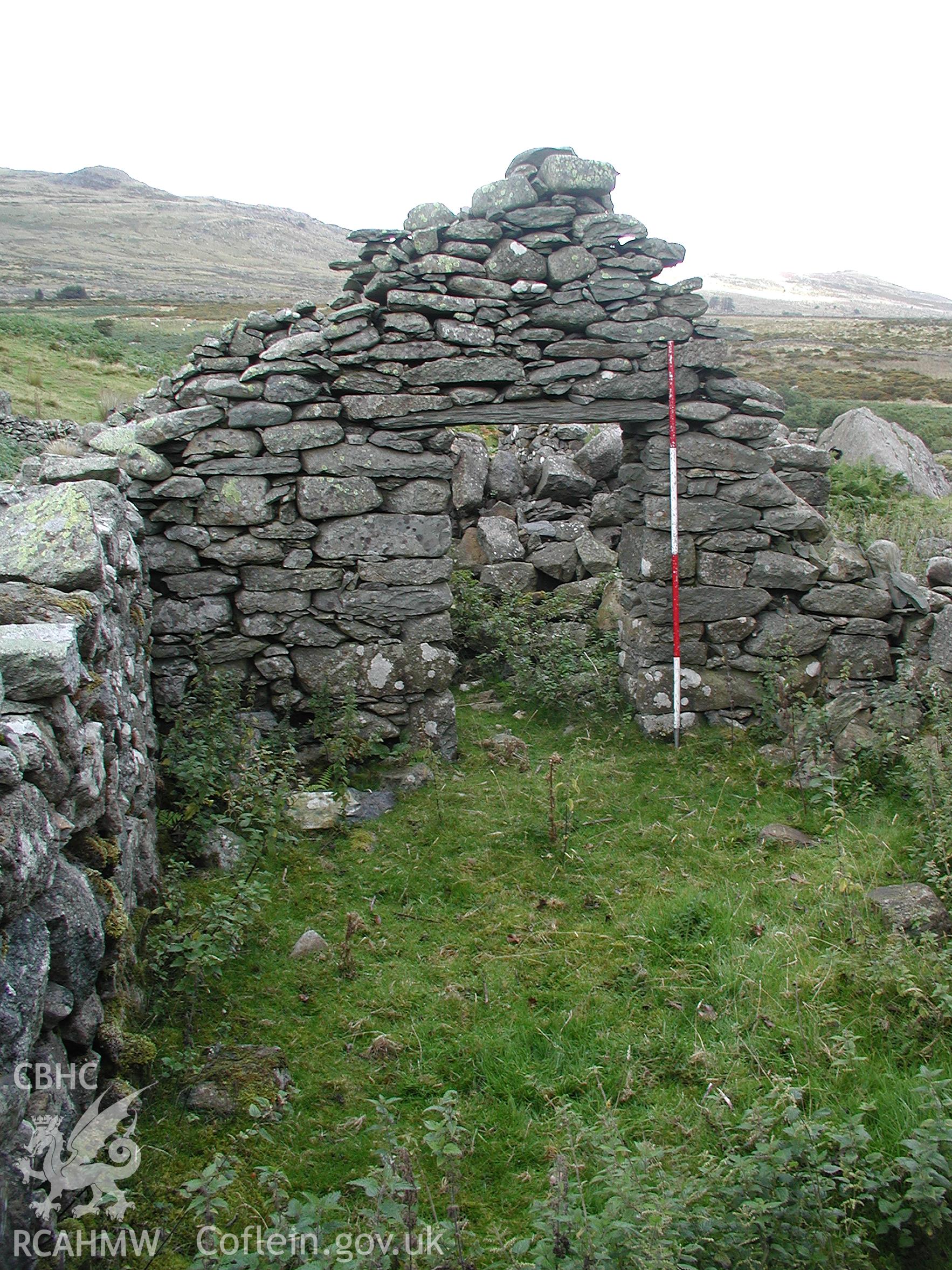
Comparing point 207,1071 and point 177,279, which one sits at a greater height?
point 177,279

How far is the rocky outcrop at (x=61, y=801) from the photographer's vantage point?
2.23 meters

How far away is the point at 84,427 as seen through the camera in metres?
9.12

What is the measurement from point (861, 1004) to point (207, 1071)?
274 centimetres

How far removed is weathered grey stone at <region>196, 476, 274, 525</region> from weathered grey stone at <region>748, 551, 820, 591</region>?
3956 mm

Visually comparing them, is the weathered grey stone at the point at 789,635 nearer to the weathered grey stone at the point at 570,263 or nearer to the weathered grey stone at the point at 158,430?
the weathered grey stone at the point at 570,263

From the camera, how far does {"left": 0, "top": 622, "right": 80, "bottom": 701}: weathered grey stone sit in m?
2.76

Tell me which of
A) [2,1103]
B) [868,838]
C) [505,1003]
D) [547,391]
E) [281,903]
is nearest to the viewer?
[2,1103]

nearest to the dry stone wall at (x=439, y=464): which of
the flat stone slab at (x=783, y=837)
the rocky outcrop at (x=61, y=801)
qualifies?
the flat stone slab at (x=783, y=837)

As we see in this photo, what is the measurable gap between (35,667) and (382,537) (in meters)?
4.30

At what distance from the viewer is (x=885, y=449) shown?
40.9ft

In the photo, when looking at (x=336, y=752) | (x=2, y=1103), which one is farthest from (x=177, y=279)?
(x=2, y=1103)

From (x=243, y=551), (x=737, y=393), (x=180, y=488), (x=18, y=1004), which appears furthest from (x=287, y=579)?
(x=18, y=1004)

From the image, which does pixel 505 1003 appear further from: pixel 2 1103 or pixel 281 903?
pixel 2 1103

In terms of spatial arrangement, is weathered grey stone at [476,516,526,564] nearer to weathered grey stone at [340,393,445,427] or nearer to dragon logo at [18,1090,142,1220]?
weathered grey stone at [340,393,445,427]
